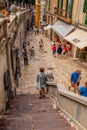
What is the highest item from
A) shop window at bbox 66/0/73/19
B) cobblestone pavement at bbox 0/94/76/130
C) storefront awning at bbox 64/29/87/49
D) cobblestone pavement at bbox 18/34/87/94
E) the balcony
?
shop window at bbox 66/0/73/19

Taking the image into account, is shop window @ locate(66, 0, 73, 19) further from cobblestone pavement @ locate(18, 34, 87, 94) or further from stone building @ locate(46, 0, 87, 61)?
cobblestone pavement @ locate(18, 34, 87, 94)

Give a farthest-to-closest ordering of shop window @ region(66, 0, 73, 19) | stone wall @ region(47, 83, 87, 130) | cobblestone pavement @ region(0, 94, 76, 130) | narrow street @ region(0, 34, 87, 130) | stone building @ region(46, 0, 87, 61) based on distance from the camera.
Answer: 1. shop window @ region(66, 0, 73, 19)
2. stone building @ region(46, 0, 87, 61)
3. narrow street @ region(0, 34, 87, 130)
4. cobblestone pavement @ region(0, 94, 76, 130)
5. stone wall @ region(47, 83, 87, 130)

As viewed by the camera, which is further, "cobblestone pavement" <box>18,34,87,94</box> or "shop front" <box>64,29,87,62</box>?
"shop front" <box>64,29,87,62</box>

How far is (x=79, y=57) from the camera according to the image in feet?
62.2

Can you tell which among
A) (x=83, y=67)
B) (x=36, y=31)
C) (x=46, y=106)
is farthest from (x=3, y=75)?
(x=36, y=31)

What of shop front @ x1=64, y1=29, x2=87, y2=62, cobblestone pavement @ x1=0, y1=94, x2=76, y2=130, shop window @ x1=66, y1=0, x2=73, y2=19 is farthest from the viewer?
shop window @ x1=66, y1=0, x2=73, y2=19

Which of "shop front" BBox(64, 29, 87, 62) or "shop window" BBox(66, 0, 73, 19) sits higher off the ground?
"shop window" BBox(66, 0, 73, 19)

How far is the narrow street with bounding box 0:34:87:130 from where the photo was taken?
6.55 m

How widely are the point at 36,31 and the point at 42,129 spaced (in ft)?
98.9

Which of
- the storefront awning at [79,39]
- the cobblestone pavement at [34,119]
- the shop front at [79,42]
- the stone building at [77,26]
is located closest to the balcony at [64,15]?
the stone building at [77,26]

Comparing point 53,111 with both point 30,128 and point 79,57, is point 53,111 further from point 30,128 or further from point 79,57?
point 79,57

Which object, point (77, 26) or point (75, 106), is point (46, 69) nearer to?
point (77, 26)

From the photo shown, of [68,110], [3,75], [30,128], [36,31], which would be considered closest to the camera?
[30,128]

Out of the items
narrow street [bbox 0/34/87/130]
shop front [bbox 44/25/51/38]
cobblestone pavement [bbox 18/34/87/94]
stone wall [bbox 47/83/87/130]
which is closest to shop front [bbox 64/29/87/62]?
cobblestone pavement [bbox 18/34/87/94]
